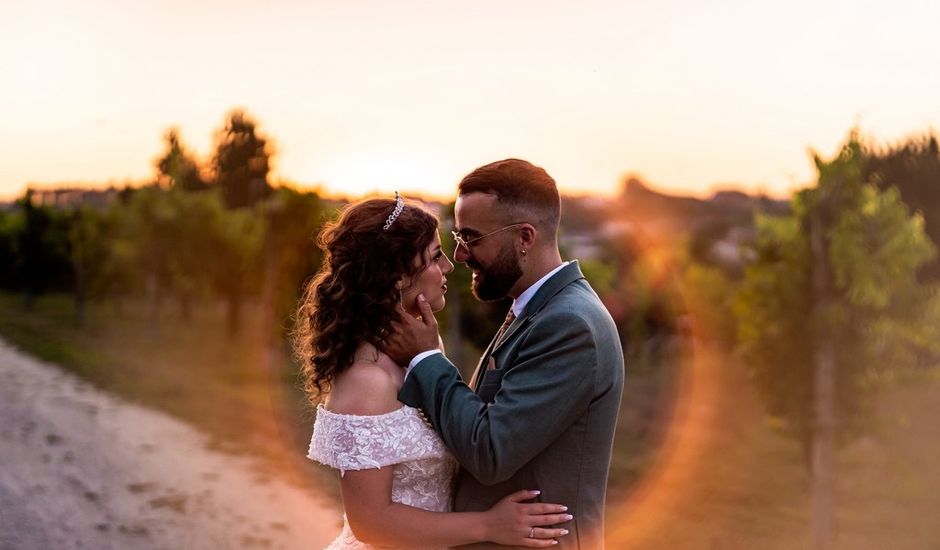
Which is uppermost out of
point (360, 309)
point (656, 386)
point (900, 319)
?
point (360, 309)

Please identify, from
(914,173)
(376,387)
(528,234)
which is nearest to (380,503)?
(376,387)

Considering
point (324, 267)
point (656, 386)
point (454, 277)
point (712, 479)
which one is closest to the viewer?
point (324, 267)

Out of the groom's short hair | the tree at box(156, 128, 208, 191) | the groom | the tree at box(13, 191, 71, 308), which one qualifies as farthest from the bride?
the tree at box(13, 191, 71, 308)

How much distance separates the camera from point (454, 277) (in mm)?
24609

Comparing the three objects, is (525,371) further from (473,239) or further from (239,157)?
(239,157)

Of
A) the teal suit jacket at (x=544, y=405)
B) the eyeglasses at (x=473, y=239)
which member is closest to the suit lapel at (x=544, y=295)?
the teal suit jacket at (x=544, y=405)

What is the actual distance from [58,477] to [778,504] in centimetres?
1572

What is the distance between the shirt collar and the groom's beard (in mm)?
66

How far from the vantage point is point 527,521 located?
11.0 ft

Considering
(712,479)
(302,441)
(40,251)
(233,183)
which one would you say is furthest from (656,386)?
(233,183)

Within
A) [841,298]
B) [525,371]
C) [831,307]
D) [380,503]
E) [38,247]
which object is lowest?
[831,307]

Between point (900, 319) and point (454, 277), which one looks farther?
point (454, 277)

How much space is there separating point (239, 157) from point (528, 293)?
87.5 metres

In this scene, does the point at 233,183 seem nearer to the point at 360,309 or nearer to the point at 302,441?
the point at 302,441
